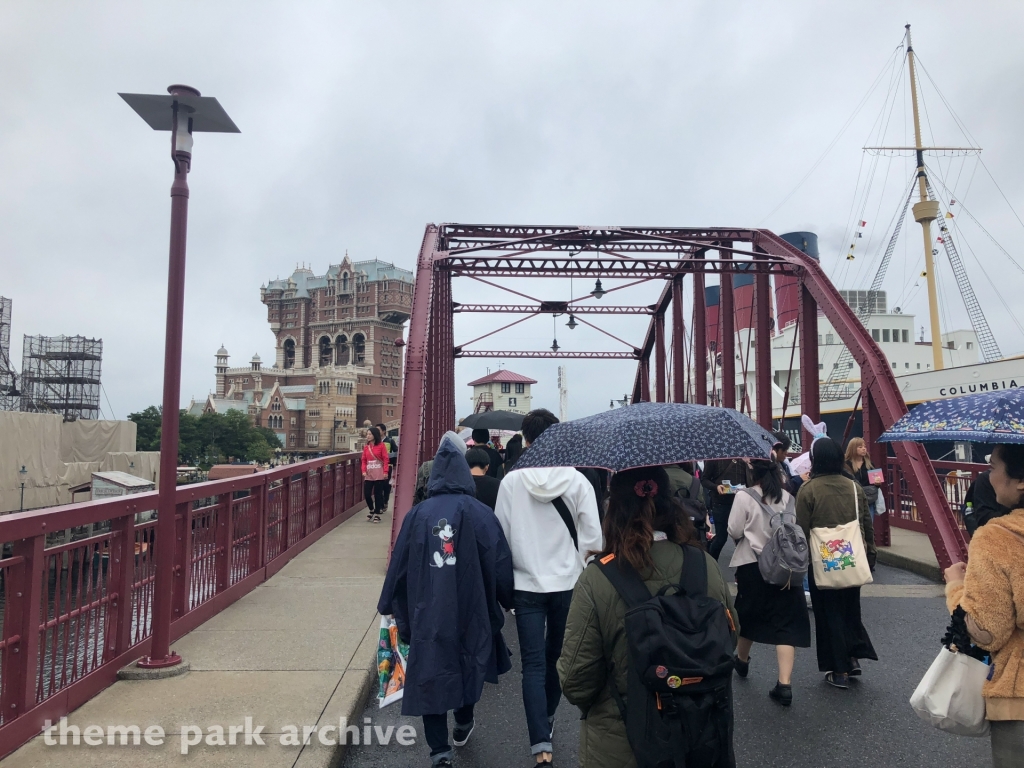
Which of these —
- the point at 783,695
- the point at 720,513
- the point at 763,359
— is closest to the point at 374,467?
the point at 720,513

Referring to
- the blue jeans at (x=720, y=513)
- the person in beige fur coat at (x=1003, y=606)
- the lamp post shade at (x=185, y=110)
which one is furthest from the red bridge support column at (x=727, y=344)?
the person in beige fur coat at (x=1003, y=606)

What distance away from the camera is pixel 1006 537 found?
2.55 metres

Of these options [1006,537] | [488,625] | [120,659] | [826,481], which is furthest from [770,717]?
[120,659]

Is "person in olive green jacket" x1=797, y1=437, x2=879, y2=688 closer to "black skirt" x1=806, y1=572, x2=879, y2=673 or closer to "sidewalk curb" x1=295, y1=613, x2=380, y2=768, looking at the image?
"black skirt" x1=806, y1=572, x2=879, y2=673

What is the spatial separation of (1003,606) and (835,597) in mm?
2779

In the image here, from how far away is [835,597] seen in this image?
5.12 meters

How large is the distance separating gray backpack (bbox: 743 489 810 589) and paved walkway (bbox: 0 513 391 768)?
276 centimetres

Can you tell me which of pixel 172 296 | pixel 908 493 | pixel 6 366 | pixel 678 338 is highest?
pixel 6 366

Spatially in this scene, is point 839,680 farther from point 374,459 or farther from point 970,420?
point 374,459

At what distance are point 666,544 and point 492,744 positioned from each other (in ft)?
7.69

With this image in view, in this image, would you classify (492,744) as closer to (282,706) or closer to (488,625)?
(488,625)

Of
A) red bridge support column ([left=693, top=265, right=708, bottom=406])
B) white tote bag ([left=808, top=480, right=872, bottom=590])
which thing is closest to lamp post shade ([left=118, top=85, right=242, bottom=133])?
white tote bag ([left=808, top=480, right=872, bottom=590])

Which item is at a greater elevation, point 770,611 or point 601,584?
point 601,584

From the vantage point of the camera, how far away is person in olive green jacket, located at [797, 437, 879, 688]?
505cm
